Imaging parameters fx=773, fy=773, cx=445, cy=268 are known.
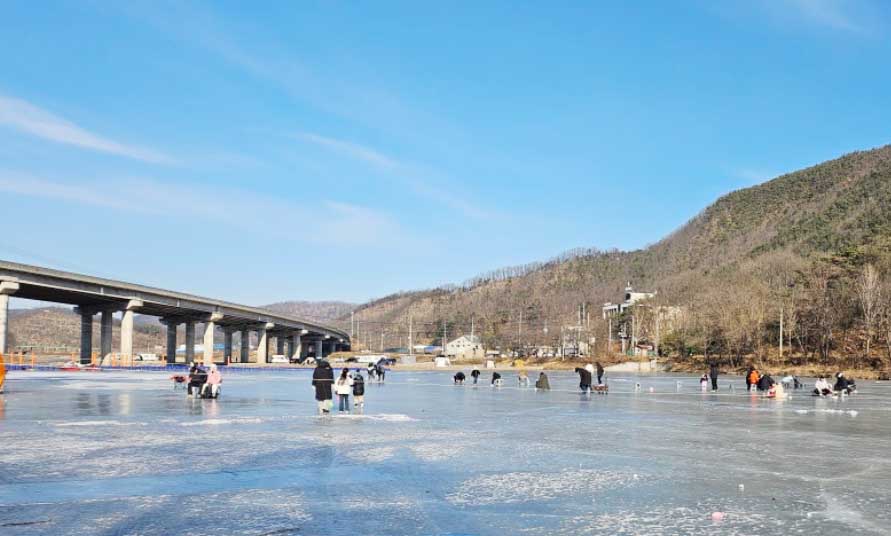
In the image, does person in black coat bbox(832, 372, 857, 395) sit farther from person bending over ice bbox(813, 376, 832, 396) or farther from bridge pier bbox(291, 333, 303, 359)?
bridge pier bbox(291, 333, 303, 359)

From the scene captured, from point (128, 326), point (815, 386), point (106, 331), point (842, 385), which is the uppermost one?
point (128, 326)

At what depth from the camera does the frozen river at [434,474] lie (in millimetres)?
9352

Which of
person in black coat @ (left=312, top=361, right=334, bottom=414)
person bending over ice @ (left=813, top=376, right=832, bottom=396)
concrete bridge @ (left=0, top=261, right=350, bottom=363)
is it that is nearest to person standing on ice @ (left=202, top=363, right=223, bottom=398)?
person in black coat @ (left=312, top=361, right=334, bottom=414)

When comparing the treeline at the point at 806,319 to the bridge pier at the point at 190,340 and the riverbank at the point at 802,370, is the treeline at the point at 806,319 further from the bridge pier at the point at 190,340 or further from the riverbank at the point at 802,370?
the bridge pier at the point at 190,340

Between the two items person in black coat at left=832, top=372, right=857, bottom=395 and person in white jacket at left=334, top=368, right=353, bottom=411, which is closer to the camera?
person in white jacket at left=334, top=368, right=353, bottom=411

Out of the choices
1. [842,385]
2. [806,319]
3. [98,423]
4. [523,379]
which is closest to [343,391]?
[98,423]

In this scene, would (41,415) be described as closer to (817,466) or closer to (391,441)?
(391,441)

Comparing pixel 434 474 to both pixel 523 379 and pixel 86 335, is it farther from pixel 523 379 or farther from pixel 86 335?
pixel 86 335

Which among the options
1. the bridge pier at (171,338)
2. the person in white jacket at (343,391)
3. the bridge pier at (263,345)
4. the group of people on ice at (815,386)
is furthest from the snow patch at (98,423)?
the bridge pier at (263,345)

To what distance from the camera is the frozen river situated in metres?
9.35

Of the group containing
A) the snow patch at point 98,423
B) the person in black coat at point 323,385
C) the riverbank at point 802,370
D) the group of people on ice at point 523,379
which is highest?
the person in black coat at point 323,385

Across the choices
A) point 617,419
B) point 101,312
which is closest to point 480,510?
point 617,419

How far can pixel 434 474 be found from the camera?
12.9 meters

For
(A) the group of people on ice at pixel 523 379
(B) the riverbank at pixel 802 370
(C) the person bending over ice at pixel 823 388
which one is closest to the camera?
(C) the person bending over ice at pixel 823 388
